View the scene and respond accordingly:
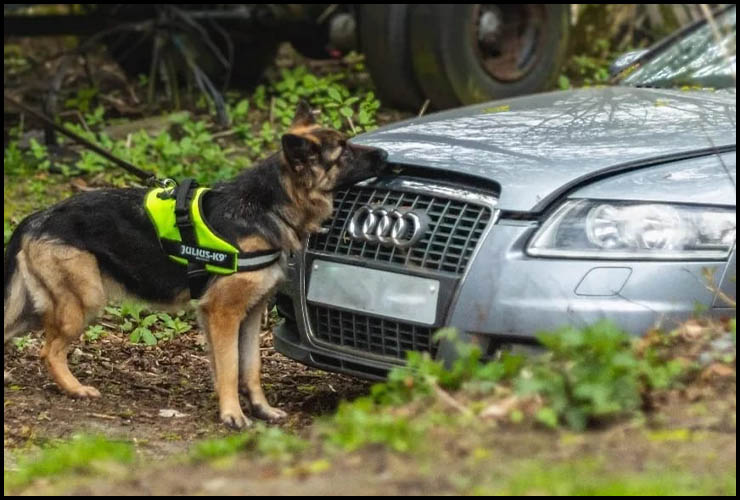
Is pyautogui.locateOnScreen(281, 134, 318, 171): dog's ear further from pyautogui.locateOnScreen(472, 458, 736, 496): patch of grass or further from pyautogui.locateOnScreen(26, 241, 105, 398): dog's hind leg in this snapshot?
pyautogui.locateOnScreen(472, 458, 736, 496): patch of grass

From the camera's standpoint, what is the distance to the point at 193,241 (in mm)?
5508

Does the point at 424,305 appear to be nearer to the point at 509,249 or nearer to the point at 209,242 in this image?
the point at 509,249

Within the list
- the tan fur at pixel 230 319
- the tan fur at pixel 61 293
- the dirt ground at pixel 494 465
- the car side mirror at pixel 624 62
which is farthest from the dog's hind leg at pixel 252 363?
the car side mirror at pixel 624 62

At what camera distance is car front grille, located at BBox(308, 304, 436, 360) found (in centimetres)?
511

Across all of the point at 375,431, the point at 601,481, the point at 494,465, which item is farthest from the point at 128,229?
the point at 601,481

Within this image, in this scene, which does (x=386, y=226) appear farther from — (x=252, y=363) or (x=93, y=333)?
(x=93, y=333)

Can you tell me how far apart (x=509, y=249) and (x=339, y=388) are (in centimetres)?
175

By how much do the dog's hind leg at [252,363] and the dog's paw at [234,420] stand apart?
18 centimetres

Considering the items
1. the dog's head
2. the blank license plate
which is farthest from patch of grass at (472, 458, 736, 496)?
Result: the dog's head

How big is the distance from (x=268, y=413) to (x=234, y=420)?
0.22m

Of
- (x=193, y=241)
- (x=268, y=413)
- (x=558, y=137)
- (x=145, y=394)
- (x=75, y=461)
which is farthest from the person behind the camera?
(x=145, y=394)

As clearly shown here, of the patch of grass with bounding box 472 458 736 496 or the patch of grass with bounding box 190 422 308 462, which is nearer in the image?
the patch of grass with bounding box 472 458 736 496

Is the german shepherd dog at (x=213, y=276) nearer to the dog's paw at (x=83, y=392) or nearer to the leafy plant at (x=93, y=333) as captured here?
the dog's paw at (x=83, y=392)

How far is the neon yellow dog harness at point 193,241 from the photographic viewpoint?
17.9 ft
